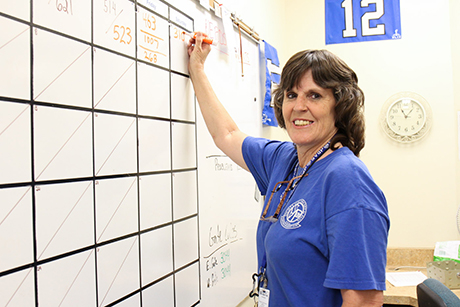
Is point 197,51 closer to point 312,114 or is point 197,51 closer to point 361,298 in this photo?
point 312,114

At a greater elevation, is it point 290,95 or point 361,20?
point 361,20

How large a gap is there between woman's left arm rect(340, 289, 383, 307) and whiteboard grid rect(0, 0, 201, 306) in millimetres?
498

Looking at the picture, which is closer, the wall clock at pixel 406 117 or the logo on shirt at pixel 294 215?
the logo on shirt at pixel 294 215

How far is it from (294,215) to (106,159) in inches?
18.3

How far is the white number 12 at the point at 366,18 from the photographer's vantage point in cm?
262

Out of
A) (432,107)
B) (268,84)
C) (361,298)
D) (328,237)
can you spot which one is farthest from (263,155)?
(432,107)

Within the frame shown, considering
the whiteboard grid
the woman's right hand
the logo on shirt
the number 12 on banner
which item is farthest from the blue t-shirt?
the number 12 on banner

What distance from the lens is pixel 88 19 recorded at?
80 cm

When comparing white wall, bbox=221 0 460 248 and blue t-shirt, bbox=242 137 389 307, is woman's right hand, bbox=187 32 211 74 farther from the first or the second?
white wall, bbox=221 0 460 248

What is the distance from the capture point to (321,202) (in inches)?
33.5

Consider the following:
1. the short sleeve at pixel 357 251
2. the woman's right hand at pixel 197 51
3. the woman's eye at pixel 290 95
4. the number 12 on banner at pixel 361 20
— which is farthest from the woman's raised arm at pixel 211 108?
the number 12 on banner at pixel 361 20

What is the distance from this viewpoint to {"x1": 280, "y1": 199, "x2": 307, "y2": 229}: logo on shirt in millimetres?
887

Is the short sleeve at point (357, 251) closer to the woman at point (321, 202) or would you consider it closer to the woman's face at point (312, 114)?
the woman at point (321, 202)

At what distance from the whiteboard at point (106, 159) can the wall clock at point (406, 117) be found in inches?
66.0
